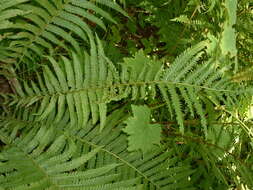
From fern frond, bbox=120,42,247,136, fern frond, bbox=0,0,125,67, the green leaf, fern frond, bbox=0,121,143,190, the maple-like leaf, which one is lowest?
fern frond, bbox=0,121,143,190

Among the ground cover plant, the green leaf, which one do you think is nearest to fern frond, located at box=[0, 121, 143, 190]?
the ground cover plant

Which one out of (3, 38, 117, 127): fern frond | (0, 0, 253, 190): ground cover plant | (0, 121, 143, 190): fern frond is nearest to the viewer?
(0, 121, 143, 190): fern frond

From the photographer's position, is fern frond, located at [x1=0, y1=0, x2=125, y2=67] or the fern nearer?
the fern

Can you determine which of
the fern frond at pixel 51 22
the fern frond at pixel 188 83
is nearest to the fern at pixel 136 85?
the fern frond at pixel 188 83

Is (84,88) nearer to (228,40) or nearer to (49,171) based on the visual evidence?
(49,171)

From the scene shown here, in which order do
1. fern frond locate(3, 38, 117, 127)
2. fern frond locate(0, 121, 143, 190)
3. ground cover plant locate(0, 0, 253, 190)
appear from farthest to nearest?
fern frond locate(3, 38, 117, 127), ground cover plant locate(0, 0, 253, 190), fern frond locate(0, 121, 143, 190)

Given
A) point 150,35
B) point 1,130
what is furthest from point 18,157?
point 150,35

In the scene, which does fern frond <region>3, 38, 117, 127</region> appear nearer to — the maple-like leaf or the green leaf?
the maple-like leaf

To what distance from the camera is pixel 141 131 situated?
1387mm

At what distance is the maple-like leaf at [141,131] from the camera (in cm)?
136

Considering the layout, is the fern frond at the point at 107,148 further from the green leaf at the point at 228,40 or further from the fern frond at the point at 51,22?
the green leaf at the point at 228,40

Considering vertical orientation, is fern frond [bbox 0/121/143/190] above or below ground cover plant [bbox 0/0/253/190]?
below

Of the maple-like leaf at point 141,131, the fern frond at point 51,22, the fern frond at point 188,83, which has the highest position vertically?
the fern frond at point 51,22

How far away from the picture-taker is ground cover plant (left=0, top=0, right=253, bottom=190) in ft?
4.01
